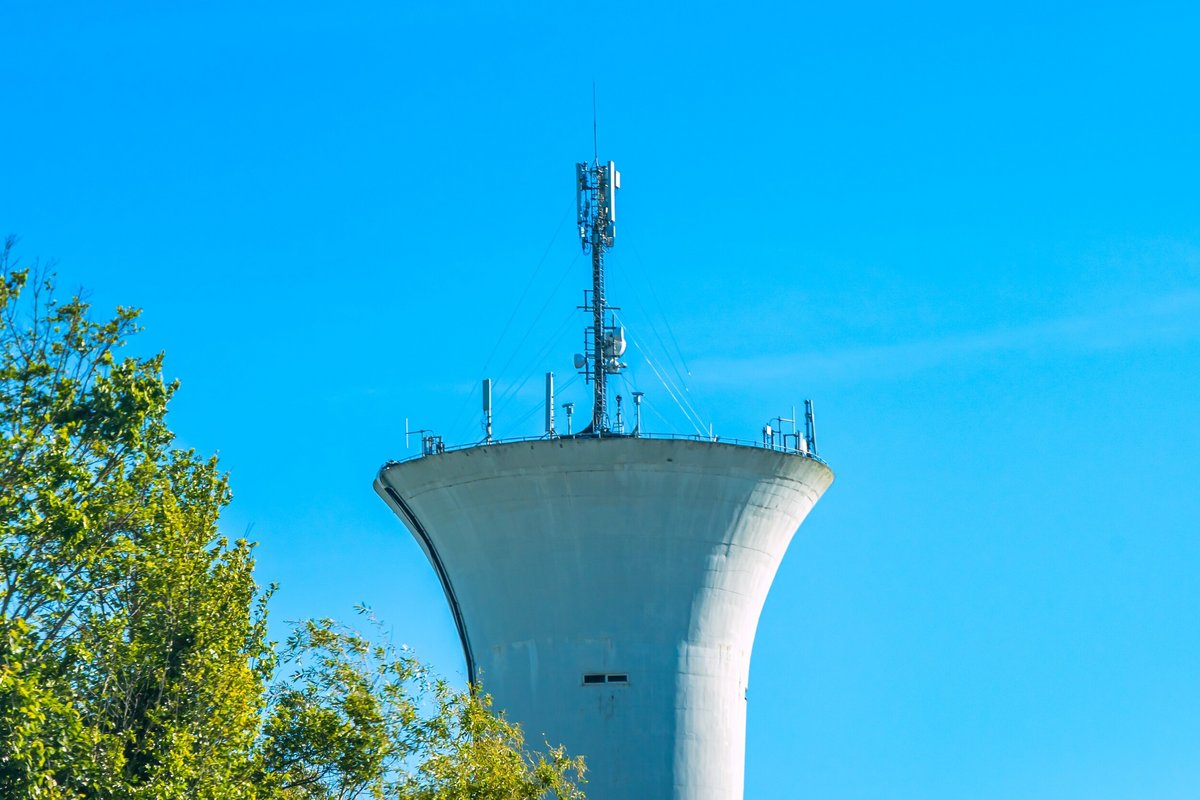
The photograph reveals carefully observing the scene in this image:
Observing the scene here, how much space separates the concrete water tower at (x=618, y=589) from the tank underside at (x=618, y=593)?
3 cm

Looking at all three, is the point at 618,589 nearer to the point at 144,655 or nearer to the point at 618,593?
the point at 618,593

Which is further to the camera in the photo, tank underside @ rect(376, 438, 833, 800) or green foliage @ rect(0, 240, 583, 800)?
tank underside @ rect(376, 438, 833, 800)

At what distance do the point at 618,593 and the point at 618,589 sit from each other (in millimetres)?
85

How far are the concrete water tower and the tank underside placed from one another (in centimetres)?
3

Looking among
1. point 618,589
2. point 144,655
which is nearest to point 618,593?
point 618,589

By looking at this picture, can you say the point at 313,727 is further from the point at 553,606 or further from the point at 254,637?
the point at 553,606

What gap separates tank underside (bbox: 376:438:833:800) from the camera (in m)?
39.1

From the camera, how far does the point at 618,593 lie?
3928 centimetres

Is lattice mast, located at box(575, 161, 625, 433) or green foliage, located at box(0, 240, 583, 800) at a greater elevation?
lattice mast, located at box(575, 161, 625, 433)

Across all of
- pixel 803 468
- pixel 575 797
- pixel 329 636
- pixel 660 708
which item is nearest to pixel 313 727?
pixel 329 636

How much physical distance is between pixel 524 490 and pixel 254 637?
35.2ft

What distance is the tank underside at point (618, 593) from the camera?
39062mm

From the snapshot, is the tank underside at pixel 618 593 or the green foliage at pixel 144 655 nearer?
the green foliage at pixel 144 655

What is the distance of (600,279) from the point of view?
143 ft
